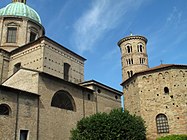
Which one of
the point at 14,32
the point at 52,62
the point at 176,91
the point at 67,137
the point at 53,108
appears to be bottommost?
the point at 67,137

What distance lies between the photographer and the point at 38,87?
16641mm

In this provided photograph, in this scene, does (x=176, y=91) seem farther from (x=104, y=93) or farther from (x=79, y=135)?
(x=79, y=135)

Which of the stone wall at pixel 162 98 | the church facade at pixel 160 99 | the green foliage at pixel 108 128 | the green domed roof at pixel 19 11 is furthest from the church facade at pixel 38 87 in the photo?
the stone wall at pixel 162 98

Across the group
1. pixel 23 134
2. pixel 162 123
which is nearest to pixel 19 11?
pixel 23 134

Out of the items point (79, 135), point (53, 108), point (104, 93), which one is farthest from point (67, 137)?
point (104, 93)

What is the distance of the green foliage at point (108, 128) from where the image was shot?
54.8ft

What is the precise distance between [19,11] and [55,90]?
45.2ft

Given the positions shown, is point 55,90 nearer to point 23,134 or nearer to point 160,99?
point 23,134

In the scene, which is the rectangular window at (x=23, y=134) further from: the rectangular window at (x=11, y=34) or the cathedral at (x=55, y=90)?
the rectangular window at (x=11, y=34)

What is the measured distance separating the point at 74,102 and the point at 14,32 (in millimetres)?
12181

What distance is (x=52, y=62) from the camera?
22.2 meters

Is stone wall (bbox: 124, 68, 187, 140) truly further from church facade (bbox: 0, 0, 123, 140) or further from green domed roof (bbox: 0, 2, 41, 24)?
green domed roof (bbox: 0, 2, 41, 24)

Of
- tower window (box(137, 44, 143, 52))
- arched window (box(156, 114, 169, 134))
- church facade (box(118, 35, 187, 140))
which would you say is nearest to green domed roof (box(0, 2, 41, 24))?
church facade (box(118, 35, 187, 140))

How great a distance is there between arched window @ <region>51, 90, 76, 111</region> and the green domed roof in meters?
12.6
